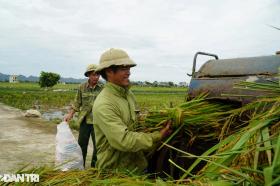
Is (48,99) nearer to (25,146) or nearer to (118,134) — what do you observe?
(25,146)

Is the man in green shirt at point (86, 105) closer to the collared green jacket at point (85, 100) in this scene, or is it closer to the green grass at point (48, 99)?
the collared green jacket at point (85, 100)

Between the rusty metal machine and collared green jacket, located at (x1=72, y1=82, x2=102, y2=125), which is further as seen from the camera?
collared green jacket, located at (x1=72, y1=82, x2=102, y2=125)

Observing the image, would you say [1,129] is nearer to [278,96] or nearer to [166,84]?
[278,96]

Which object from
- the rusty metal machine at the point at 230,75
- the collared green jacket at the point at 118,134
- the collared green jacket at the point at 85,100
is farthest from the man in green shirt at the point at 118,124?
the collared green jacket at the point at 85,100

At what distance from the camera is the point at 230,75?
363 cm

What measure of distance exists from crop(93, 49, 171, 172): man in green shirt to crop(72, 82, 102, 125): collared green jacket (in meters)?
2.98

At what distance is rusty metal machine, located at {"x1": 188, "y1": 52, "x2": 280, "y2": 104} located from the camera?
3.21m

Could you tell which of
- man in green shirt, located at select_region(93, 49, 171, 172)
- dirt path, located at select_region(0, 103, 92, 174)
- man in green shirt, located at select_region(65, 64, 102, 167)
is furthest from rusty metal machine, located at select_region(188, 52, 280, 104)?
dirt path, located at select_region(0, 103, 92, 174)

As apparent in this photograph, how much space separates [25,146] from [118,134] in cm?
634

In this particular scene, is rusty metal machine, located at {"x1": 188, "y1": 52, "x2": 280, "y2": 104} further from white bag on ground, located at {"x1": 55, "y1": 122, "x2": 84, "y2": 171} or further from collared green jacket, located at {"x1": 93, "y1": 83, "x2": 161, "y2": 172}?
white bag on ground, located at {"x1": 55, "y1": 122, "x2": 84, "y2": 171}

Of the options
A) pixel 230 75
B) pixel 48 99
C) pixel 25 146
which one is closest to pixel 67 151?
pixel 230 75

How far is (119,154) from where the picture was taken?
3174 mm

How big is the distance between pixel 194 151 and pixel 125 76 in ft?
3.00

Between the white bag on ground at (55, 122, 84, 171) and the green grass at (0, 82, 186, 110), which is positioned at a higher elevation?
the white bag on ground at (55, 122, 84, 171)
